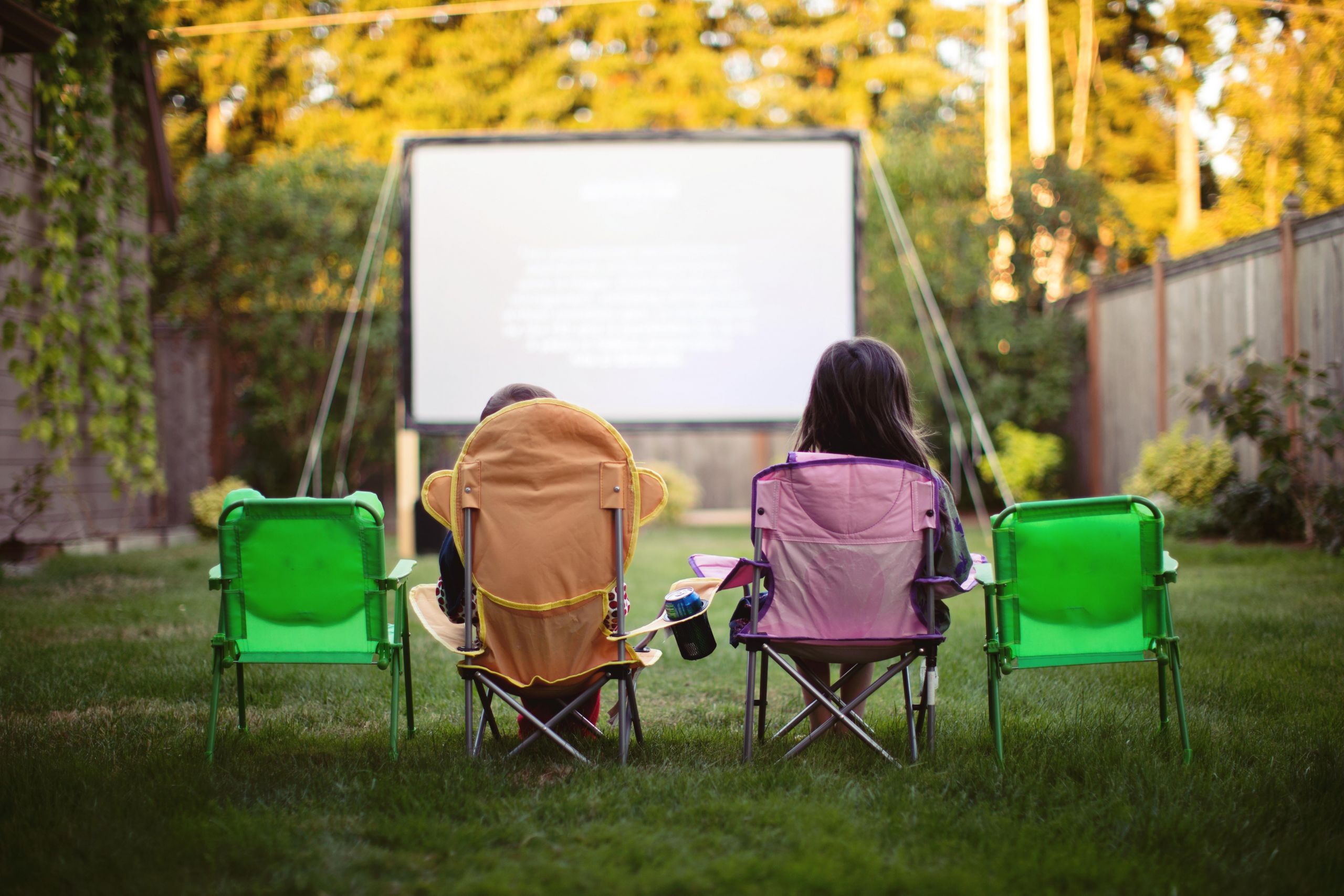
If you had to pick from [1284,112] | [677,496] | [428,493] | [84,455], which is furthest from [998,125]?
[428,493]

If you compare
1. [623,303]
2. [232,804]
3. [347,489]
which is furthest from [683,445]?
[232,804]

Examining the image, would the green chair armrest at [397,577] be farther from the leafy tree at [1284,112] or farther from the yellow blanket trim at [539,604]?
the leafy tree at [1284,112]

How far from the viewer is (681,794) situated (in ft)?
7.07

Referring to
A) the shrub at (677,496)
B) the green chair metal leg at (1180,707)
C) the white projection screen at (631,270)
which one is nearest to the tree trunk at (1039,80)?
the white projection screen at (631,270)

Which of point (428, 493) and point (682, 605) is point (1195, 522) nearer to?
point (682, 605)

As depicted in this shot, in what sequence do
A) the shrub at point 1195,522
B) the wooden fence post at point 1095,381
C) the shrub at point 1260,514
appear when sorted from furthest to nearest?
the wooden fence post at point 1095,381 < the shrub at point 1195,522 < the shrub at point 1260,514

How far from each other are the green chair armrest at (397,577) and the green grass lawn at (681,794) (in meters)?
0.40

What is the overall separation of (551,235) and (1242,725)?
5.57m

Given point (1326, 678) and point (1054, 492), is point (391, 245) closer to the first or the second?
point (1054, 492)

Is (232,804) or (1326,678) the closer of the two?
(232,804)

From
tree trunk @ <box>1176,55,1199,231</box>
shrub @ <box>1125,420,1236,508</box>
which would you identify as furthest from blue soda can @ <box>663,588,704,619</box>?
tree trunk @ <box>1176,55,1199,231</box>

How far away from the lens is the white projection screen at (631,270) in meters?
7.16

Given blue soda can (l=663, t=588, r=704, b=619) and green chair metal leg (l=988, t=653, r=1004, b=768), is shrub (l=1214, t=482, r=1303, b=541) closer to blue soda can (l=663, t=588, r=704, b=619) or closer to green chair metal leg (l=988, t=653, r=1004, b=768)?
green chair metal leg (l=988, t=653, r=1004, b=768)

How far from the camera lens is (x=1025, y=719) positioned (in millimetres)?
2809
